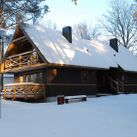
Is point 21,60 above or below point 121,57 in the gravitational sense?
below

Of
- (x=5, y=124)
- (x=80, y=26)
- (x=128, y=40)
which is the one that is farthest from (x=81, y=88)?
(x=80, y=26)

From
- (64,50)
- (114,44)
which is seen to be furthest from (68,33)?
(114,44)

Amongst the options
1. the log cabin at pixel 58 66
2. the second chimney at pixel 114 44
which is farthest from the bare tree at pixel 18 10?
the second chimney at pixel 114 44

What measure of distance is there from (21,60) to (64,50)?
4.08 metres

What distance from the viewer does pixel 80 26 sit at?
64938mm

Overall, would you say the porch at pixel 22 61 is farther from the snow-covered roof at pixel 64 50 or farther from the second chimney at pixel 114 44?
the second chimney at pixel 114 44

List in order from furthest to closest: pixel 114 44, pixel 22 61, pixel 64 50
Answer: pixel 114 44 < pixel 22 61 < pixel 64 50

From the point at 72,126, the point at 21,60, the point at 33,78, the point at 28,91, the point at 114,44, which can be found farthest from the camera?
the point at 114,44

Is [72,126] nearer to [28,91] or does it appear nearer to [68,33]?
[28,91]

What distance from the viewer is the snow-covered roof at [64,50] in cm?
2427

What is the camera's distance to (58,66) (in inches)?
947

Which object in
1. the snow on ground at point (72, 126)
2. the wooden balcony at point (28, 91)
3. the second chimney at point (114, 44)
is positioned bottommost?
the snow on ground at point (72, 126)

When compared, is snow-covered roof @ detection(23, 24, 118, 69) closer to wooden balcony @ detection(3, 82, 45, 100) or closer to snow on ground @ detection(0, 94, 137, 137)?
wooden balcony @ detection(3, 82, 45, 100)

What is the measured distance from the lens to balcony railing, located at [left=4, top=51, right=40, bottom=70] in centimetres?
2505
